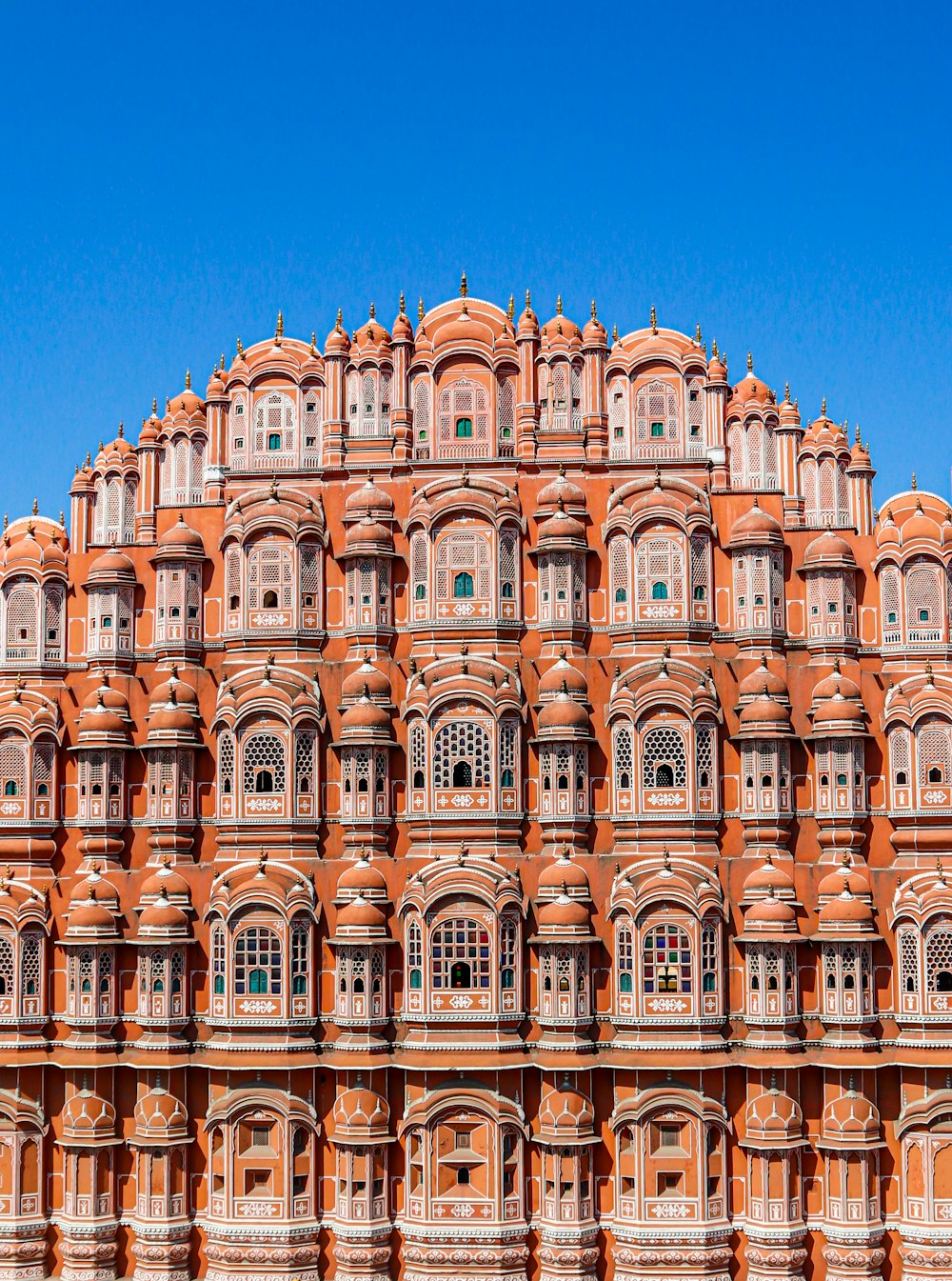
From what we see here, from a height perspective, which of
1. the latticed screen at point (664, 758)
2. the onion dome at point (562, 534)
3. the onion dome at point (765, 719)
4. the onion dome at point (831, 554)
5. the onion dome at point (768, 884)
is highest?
the onion dome at point (562, 534)

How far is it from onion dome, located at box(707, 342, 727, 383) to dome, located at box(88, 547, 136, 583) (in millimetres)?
18849

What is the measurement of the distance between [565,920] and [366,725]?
26.1ft

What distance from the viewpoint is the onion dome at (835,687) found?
42375mm

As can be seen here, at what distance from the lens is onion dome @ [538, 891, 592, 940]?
133 ft

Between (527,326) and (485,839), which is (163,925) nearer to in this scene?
(485,839)

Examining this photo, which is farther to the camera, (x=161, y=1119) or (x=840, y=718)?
(x=840, y=718)

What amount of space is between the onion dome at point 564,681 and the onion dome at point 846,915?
359 inches

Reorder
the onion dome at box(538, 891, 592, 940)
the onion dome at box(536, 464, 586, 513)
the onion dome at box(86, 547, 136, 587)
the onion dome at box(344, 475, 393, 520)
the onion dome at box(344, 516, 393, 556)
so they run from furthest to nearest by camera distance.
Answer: the onion dome at box(86, 547, 136, 587)
the onion dome at box(344, 475, 393, 520)
the onion dome at box(536, 464, 586, 513)
the onion dome at box(344, 516, 393, 556)
the onion dome at box(538, 891, 592, 940)

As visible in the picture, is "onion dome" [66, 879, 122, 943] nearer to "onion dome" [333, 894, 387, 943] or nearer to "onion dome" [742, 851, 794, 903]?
"onion dome" [333, 894, 387, 943]

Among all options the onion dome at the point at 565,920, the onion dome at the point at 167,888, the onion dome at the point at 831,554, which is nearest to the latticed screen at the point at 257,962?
the onion dome at the point at 167,888

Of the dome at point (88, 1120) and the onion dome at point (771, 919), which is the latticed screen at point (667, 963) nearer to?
the onion dome at point (771, 919)

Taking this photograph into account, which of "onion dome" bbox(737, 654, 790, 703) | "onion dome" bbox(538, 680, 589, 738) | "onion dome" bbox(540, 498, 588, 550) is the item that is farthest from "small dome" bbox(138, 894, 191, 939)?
"onion dome" bbox(737, 654, 790, 703)

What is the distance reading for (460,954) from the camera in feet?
136

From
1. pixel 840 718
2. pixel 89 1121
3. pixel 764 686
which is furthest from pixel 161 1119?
pixel 840 718
